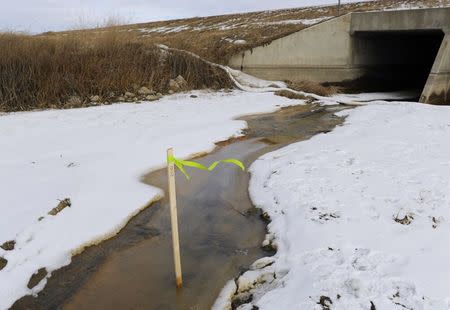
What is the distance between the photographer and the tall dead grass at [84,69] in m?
13.0

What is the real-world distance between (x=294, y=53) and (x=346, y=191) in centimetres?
1386

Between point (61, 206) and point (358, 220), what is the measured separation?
369 centimetres

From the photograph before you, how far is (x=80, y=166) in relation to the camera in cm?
701

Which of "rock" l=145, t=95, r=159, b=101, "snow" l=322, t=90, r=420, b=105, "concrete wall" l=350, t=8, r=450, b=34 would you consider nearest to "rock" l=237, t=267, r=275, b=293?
"rock" l=145, t=95, r=159, b=101

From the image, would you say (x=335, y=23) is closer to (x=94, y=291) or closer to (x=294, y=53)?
(x=294, y=53)

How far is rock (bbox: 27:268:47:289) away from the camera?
4180 millimetres

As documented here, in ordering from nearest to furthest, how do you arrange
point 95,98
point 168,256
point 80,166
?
point 168,256 < point 80,166 < point 95,98

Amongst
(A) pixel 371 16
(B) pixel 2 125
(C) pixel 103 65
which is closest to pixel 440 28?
(A) pixel 371 16

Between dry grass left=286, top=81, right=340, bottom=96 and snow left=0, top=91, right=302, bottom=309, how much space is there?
15.7 feet

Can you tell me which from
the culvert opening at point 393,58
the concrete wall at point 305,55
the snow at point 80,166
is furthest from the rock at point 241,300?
the culvert opening at point 393,58

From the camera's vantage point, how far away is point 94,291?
4.20 metres

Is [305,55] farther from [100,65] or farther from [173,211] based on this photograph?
[173,211]

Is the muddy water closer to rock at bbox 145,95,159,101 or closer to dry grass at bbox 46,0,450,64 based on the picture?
rock at bbox 145,95,159,101

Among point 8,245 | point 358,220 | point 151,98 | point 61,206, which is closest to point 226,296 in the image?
point 358,220
